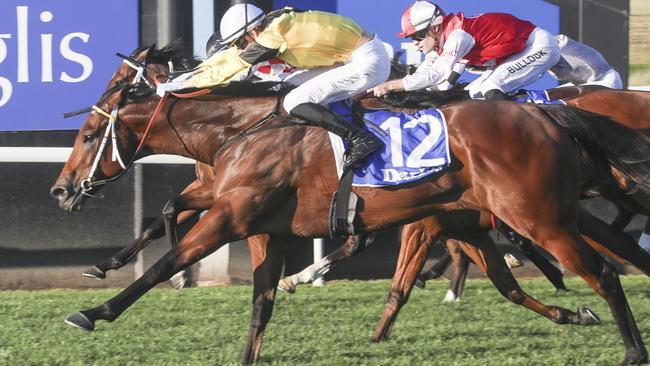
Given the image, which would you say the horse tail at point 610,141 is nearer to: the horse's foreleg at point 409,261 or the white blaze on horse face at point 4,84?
the horse's foreleg at point 409,261

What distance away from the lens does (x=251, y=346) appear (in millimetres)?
5492

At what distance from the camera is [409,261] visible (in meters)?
6.19

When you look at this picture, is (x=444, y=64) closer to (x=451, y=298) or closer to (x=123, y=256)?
(x=451, y=298)

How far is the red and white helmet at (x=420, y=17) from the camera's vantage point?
6.57 meters

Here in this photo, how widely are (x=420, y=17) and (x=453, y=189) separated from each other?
148 cm

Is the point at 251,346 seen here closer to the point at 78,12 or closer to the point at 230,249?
the point at 230,249

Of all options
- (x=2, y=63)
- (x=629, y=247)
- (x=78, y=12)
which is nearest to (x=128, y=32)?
(x=78, y=12)

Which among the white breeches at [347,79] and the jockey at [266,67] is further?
the jockey at [266,67]

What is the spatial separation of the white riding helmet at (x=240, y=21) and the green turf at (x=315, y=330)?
1.47m

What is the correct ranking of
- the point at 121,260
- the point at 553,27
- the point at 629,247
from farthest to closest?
the point at 553,27
the point at 121,260
the point at 629,247

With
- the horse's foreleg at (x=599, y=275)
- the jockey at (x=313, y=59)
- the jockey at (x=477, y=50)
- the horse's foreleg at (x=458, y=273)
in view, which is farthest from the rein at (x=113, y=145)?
the horse's foreleg at (x=458, y=273)

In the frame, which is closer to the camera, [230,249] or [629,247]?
[629,247]

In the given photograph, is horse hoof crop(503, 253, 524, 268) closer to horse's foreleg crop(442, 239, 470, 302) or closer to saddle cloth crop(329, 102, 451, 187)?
horse's foreleg crop(442, 239, 470, 302)

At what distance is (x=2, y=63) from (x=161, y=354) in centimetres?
332
